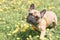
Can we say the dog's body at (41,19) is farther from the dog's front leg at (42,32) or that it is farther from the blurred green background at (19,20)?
the blurred green background at (19,20)

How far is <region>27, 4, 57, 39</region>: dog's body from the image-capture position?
700cm

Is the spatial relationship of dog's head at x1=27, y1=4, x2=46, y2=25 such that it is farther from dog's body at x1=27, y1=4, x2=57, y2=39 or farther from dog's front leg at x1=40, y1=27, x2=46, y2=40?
dog's front leg at x1=40, y1=27, x2=46, y2=40

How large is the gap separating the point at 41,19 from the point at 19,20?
52.6 inches

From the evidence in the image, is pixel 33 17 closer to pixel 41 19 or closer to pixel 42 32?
pixel 41 19

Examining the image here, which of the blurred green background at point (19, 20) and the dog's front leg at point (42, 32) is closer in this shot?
the dog's front leg at point (42, 32)

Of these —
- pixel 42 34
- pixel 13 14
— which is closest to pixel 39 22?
pixel 42 34

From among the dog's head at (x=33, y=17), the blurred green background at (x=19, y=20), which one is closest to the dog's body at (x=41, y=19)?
the dog's head at (x=33, y=17)

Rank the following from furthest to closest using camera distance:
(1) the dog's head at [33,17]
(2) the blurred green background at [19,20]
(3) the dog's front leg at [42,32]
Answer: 1. (2) the blurred green background at [19,20]
2. (3) the dog's front leg at [42,32]
3. (1) the dog's head at [33,17]

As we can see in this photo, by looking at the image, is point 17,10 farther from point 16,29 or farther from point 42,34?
point 42,34

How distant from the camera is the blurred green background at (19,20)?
7.67m

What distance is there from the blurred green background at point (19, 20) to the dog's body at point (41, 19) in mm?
220

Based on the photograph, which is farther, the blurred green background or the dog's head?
the blurred green background

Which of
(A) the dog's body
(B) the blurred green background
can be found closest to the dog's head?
(A) the dog's body

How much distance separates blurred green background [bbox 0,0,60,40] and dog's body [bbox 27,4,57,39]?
22cm
